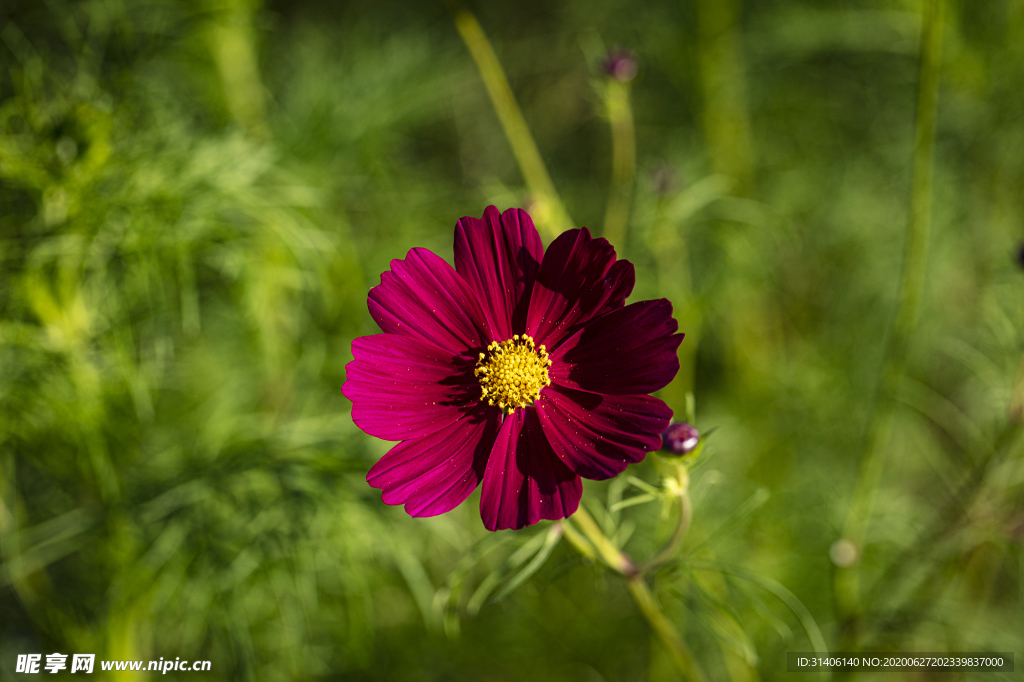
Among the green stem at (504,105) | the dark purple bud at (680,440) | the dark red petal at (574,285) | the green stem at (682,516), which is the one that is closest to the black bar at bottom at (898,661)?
the green stem at (682,516)

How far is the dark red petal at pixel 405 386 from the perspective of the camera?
0.62m

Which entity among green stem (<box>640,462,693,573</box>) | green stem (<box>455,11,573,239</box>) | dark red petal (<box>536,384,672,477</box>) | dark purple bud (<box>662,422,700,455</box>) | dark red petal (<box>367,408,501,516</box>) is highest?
green stem (<box>455,11,573,239</box>)

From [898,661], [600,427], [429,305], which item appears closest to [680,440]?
[600,427]

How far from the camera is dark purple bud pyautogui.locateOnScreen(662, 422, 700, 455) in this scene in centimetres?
61

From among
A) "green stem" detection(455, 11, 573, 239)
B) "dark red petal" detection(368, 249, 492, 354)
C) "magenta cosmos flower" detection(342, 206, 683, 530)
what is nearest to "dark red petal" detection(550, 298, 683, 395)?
"magenta cosmos flower" detection(342, 206, 683, 530)

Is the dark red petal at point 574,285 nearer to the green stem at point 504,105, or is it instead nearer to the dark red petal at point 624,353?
the dark red petal at point 624,353

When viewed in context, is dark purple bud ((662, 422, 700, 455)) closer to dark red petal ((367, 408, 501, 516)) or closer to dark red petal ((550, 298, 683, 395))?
dark red petal ((550, 298, 683, 395))

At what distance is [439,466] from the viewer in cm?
66

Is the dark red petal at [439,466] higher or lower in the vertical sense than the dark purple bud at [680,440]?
higher

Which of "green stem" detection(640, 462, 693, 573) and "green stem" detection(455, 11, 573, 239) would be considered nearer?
"green stem" detection(640, 462, 693, 573)

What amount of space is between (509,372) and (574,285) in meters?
0.12

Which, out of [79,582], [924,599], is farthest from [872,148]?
[79,582]

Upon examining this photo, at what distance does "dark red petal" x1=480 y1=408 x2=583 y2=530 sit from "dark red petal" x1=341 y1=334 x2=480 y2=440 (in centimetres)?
7

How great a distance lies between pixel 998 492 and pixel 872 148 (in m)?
1.34
